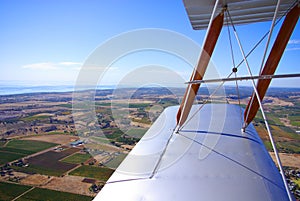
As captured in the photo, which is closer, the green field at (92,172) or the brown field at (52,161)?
the green field at (92,172)

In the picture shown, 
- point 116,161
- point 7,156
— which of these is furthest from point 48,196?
point 7,156

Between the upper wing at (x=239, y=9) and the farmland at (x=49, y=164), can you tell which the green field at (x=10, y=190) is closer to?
the farmland at (x=49, y=164)

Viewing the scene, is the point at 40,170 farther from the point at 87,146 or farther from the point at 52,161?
the point at 87,146

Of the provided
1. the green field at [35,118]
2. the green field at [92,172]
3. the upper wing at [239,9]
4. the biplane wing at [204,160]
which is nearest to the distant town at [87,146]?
the green field at [92,172]

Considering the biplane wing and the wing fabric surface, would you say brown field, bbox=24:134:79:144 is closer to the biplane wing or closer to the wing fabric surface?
the biplane wing

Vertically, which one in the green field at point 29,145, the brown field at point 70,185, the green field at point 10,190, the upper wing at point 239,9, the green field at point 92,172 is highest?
the upper wing at point 239,9

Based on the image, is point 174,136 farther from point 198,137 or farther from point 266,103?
point 266,103

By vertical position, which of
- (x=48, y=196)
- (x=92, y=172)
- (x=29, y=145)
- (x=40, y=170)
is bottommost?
(x=92, y=172)
